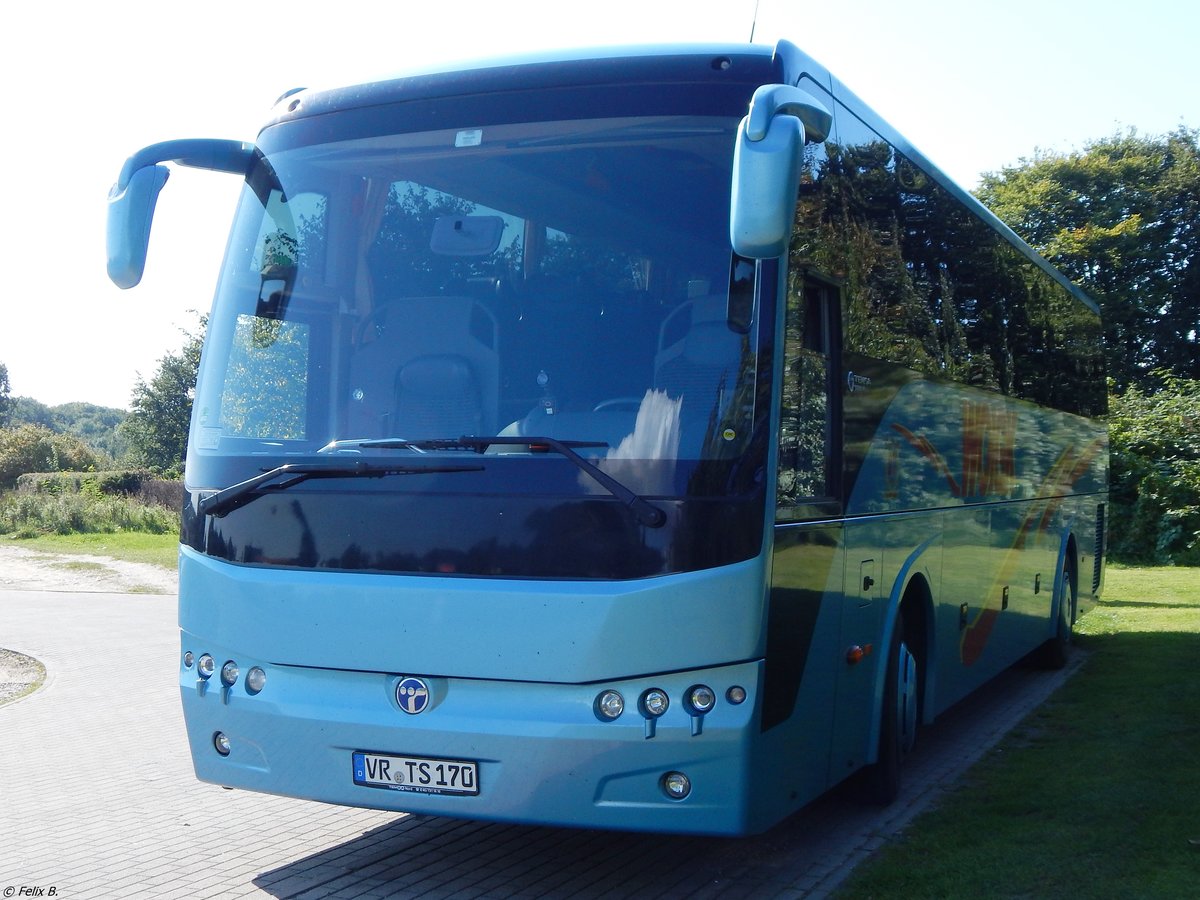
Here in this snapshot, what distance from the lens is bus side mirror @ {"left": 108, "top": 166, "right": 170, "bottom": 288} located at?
5.77 metres

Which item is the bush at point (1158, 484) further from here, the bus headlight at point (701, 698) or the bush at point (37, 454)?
the bush at point (37, 454)

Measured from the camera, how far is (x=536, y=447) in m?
5.19

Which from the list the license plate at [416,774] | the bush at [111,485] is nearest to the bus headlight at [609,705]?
the license plate at [416,774]

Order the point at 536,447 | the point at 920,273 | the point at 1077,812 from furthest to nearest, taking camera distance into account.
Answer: the point at 920,273 → the point at 1077,812 → the point at 536,447

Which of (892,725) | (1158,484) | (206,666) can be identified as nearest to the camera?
(206,666)

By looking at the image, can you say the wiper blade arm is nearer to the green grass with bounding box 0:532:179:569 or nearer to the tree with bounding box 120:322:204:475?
the green grass with bounding box 0:532:179:569

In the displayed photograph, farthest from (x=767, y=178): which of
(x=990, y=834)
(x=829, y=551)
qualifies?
(x=990, y=834)

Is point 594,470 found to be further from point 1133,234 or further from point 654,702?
point 1133,234

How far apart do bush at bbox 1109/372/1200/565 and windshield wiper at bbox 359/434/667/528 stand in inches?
991

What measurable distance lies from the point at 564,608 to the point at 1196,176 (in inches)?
2050

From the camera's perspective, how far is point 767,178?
4.69 m

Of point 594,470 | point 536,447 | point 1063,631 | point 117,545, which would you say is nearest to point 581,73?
point 536,447

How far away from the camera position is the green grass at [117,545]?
28.5m

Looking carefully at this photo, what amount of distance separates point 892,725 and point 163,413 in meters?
69.7
